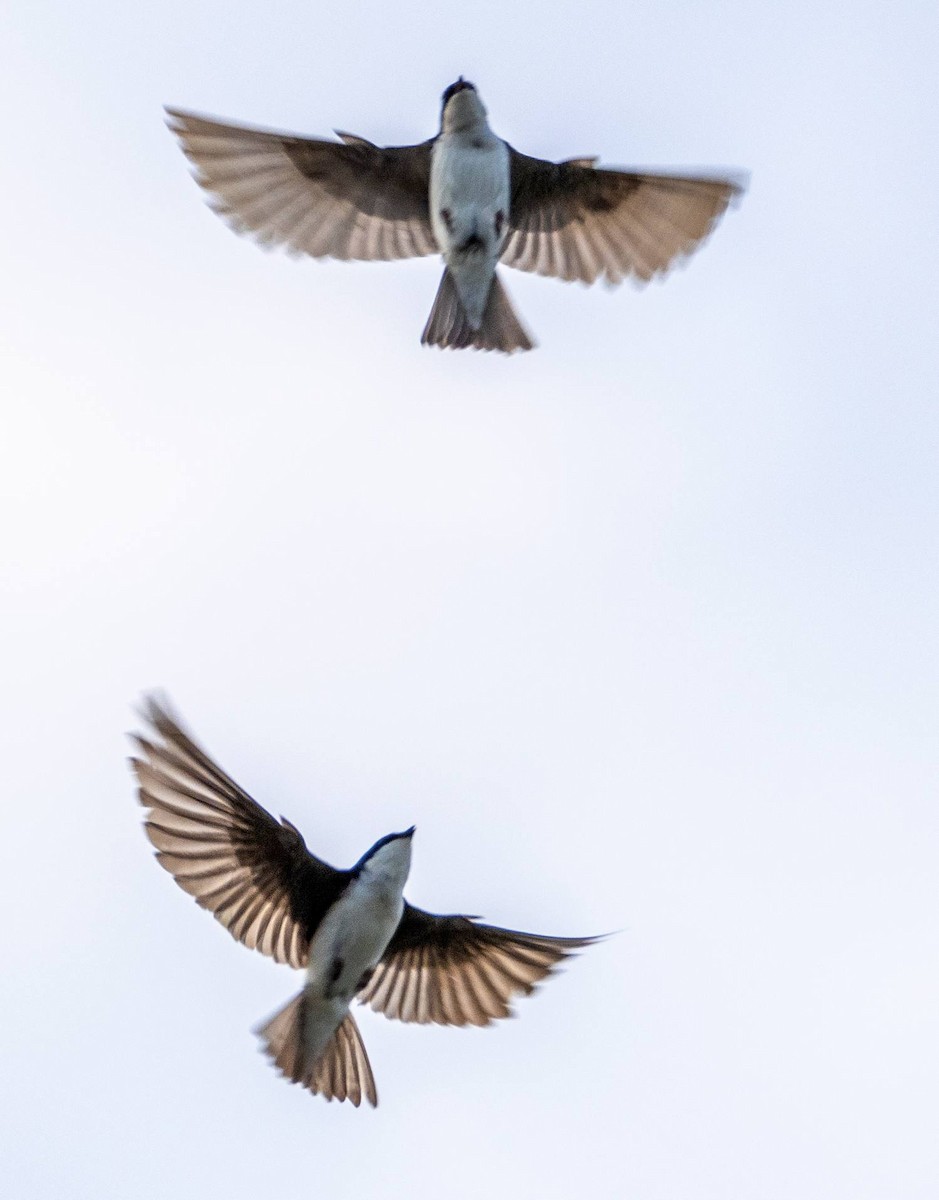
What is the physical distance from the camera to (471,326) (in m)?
6.54

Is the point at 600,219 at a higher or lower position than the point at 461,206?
higher

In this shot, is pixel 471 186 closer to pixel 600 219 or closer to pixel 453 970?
pixel 600 219

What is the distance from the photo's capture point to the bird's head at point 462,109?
20.4ft

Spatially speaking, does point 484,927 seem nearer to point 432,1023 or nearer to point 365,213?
point 432,1023

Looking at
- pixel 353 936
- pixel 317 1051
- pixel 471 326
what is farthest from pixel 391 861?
pixel 471 326

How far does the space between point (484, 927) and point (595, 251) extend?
2894 mm

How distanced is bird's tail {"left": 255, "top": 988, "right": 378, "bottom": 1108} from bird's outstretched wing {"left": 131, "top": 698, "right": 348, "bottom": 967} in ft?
0.69

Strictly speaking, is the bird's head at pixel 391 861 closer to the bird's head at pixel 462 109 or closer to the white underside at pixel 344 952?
the white underside at pixel 344 952

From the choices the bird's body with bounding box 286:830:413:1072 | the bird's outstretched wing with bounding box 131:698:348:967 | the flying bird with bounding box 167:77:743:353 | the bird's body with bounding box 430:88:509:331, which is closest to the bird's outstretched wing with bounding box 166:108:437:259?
the flying bird with bounding box 167:77:743:353

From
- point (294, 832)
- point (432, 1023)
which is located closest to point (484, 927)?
point (432, 1023)

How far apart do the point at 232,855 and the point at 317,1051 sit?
672 millimetres

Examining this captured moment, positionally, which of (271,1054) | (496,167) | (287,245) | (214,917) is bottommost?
(271,1054)

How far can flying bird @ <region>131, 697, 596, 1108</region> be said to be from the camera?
5059 millimetres

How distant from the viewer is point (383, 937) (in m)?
5.21
